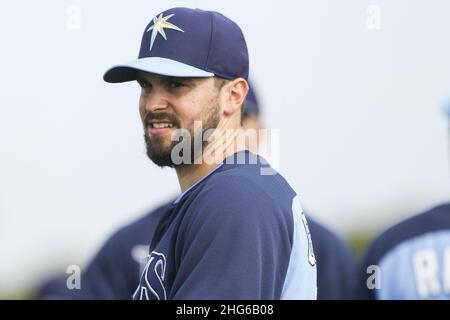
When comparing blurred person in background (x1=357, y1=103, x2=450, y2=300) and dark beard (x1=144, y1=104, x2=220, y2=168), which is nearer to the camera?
dark beard (x1=144, y1=104, x2=220, y2=168)

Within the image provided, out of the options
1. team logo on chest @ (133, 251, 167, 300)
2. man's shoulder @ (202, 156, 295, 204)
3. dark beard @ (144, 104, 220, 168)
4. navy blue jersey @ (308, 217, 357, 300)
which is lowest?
navy blue jersey @ (308, 217, 357, 300)

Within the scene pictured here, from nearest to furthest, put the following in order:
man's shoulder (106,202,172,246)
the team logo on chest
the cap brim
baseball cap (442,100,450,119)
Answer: the team logo on chest, the cap brim, baseball cap (442,100,450,119), man's shoulder (106,202,172,246)

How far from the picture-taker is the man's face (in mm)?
3840

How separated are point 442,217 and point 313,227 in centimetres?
97

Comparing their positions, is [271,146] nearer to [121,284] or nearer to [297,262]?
[121,284]

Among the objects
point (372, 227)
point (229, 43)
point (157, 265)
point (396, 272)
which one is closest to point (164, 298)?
point (157, 265)

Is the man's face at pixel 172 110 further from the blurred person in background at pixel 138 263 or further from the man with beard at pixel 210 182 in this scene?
the blurred person in background at pixel 138 263

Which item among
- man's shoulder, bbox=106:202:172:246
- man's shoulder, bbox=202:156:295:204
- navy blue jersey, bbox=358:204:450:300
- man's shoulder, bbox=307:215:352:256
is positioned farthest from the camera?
man's shoulder, bbox=106:202:172:246

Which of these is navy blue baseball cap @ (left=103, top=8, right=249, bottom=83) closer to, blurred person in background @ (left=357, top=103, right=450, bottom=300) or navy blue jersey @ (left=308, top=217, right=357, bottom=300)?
blurred person in background @ (left=357, top=103, right=450, bottom=300)

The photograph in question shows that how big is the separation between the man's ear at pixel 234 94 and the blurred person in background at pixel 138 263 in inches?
70.5

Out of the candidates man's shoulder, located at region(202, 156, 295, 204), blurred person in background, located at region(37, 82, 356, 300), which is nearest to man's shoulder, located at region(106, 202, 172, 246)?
blurred person in background, located at region(37, 82, 356, 300)

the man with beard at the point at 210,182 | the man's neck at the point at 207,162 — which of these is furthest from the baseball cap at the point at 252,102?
the man's neck at the point at 207,162

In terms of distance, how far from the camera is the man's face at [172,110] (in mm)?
3840

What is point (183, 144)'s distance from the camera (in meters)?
3.86
